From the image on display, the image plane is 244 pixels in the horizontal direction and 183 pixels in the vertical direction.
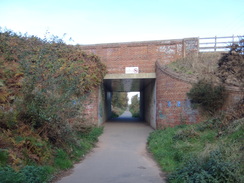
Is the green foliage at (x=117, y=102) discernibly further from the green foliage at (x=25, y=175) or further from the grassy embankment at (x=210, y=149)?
the green foliage at (x=25, y=175)

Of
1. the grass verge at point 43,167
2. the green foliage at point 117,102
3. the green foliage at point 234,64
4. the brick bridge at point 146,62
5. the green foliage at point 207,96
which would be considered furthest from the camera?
the green foliage at point 117,102

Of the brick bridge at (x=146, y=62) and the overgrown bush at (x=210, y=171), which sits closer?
the overgrown bush at (x=210, y=171)

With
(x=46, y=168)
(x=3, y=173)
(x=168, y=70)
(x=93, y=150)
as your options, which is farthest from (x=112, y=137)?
(x=3, y=173)

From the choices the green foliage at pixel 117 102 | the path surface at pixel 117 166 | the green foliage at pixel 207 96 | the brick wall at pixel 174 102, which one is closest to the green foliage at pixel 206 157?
the path surface at pixel 117 166

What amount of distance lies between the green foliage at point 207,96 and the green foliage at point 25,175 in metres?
9.56

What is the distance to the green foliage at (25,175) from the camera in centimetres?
499

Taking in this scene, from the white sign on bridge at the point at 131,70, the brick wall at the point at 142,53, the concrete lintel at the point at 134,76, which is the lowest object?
the concrete lintel at the point at 134,76

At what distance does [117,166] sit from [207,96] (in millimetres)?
7308

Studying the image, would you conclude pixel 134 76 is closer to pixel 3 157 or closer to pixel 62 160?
pixel 62 160

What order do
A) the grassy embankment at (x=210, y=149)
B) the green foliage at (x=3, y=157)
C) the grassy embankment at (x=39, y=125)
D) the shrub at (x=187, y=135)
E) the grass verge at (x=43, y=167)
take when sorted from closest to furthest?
the grass verge at (x=43, y=167), the grassy embankment at (x=210, y=149), the green foliage at (x=3, y=157), the grassy embankment at (x=39, y=125), the shrub at (x=187, y=135)

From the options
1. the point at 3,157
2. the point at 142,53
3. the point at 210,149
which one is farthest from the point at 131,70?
the point at 3,157

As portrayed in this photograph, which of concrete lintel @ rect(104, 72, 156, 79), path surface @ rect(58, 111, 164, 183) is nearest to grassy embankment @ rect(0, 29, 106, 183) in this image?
path surface @ rect(58, 111, 164, 183)

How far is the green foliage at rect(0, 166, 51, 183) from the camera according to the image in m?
4.99

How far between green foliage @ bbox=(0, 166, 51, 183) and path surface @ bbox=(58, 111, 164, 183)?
529 mm
